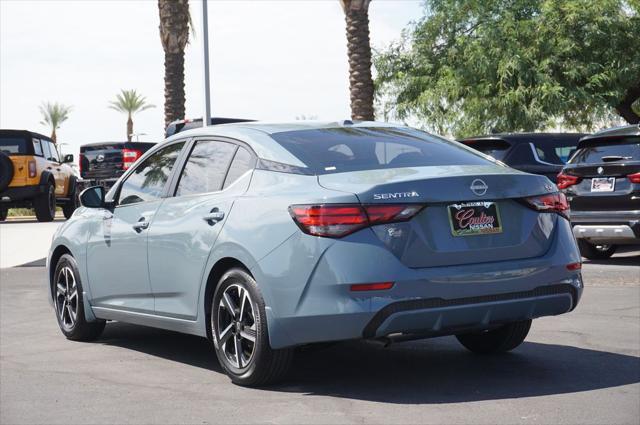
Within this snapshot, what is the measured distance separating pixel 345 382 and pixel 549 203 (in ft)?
5.46

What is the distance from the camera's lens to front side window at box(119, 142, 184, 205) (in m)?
8.15

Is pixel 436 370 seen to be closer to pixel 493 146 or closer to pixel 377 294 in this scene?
pixel 377 294

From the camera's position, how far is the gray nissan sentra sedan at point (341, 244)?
6324 mm

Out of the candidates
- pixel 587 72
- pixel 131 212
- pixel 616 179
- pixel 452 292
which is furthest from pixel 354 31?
pixel 452 292

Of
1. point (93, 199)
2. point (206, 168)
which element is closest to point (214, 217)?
point (206, 168)

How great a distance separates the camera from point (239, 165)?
7348 millimetres

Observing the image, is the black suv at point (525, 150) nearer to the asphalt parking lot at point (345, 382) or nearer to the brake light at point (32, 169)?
the asphalt parking lot at point (345, 382)

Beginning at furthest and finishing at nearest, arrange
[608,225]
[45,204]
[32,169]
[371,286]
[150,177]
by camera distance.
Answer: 1. [45,204]
2. [32,169]
3. [608,225]
4. [150,177]
5. [371,286]

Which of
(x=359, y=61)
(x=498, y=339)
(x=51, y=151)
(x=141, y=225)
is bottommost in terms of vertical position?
(x=498, y=339)

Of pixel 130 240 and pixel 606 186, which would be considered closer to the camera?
pixel 130 240

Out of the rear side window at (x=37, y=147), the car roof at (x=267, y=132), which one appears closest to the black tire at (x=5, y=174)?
the rear side window at (x=37, y=147)

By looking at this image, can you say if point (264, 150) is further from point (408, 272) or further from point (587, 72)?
point (587, 72)

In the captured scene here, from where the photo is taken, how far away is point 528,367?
7.37 metres

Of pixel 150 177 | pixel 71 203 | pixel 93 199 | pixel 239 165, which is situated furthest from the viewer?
pixel 71 203
